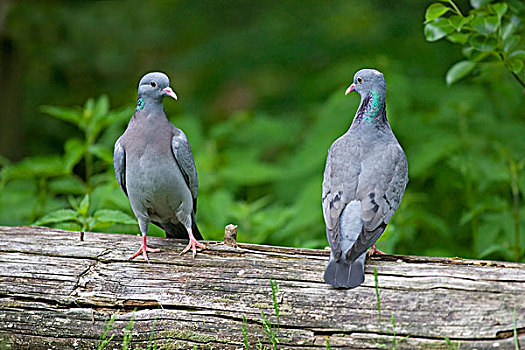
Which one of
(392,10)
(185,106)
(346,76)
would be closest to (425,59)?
(392,10)

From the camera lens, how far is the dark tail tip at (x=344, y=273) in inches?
139

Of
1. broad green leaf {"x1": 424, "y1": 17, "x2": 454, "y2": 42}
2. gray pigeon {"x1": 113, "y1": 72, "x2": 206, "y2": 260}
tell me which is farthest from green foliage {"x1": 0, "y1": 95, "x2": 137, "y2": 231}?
broad green leaf {"x1": 424, "y1": 17, "x2": 454, "y2": 42}

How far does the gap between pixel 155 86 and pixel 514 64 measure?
97.1 inches

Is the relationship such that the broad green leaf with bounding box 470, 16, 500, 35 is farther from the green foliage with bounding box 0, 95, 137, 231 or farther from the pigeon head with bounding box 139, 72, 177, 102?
the green foliage with bounding box 0, 95, 137, 231

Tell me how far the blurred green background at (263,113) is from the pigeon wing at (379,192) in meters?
0.68

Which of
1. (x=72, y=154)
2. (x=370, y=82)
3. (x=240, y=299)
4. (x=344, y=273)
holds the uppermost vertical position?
(x=72, y=154)

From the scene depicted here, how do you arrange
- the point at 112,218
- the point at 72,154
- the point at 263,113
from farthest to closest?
1. the point at 263,113
2. the point at 72,154
3. the point at 112,218

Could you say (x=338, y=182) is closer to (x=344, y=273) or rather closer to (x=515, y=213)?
(x=344, y=273)

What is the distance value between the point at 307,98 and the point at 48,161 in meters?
3.92

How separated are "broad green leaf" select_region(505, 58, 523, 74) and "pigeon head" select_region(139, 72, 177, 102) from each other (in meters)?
2.33

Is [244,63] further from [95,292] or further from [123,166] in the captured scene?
[95,292]

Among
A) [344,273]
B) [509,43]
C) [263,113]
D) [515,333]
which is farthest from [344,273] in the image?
[263,113]

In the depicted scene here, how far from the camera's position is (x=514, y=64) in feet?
14.6

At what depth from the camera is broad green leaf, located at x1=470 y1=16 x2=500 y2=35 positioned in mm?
4395
